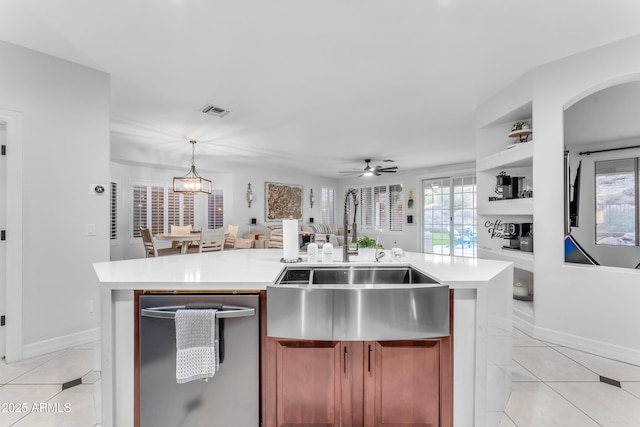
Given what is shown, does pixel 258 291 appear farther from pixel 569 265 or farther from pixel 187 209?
pixel 187 209

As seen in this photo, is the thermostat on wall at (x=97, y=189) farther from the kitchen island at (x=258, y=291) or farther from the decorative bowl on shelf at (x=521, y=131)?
the decorative bowl on shelf at (x=521, y=131)

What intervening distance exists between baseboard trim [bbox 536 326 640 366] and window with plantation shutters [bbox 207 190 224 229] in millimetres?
6362

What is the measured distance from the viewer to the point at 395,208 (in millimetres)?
8758

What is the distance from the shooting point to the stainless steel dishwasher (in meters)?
1.40

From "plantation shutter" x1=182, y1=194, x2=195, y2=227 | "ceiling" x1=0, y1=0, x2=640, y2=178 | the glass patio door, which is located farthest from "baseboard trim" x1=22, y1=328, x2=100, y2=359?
the glass patio door

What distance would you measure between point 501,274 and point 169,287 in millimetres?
1751

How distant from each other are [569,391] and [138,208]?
6.98 metres

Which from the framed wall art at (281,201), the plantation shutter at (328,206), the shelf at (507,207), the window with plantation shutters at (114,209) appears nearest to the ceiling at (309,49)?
the shelf at (507,207)

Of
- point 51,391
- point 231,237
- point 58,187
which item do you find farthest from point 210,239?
point 51,391

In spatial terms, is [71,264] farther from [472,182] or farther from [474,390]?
[472,182]

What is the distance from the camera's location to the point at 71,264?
2566 millimetres

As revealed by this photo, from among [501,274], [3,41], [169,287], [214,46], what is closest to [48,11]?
[3,41]

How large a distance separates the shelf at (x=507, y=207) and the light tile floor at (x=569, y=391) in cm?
125

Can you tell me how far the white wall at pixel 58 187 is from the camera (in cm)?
236
